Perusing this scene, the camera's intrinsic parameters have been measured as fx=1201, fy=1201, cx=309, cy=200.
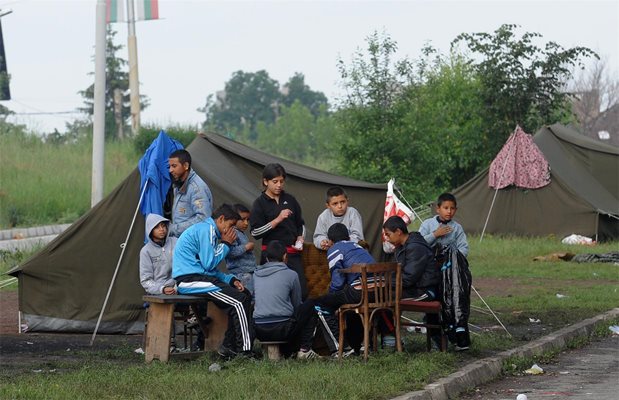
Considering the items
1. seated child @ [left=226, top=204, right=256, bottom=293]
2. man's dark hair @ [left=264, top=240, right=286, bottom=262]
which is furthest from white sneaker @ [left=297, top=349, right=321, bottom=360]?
seated child @ [left=226, top=204, right=256, bottom=293]

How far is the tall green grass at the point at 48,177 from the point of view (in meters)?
33.4

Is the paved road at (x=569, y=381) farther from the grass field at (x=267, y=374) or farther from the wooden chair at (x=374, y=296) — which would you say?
the wooden chair at (x=374, y=296)

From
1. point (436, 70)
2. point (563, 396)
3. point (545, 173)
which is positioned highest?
point (436, 70)

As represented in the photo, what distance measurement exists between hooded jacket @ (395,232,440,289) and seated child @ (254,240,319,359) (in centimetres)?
90

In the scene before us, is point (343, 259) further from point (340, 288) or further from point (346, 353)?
point (346, 353)

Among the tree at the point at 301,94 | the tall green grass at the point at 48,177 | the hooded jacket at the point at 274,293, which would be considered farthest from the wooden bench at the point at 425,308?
the tree at the point at 301,94

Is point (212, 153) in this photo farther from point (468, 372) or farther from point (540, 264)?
point (540, 264)

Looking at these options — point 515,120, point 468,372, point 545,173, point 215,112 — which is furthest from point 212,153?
point 215,112

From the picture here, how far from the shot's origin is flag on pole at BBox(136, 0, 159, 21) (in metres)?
36.9

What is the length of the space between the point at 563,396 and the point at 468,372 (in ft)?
2.81

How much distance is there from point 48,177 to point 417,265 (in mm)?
27956

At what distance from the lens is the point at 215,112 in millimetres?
112438

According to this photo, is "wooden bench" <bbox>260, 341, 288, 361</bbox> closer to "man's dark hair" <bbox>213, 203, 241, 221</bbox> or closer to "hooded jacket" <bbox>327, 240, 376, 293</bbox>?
"hooded jacket" <bbox>327, 240, 376, 293</bbox>

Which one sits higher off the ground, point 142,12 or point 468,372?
point 142,12
